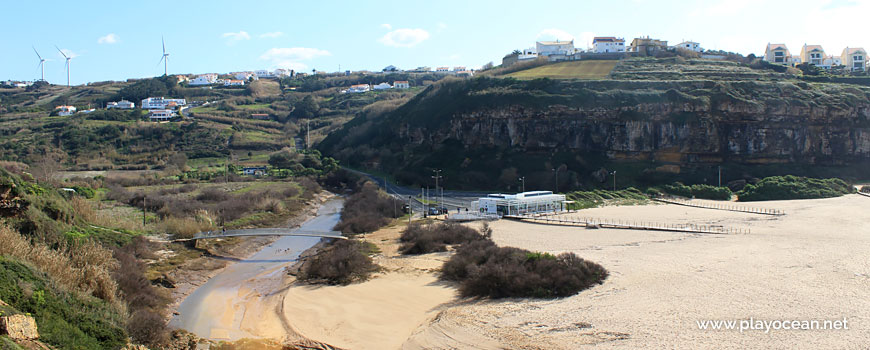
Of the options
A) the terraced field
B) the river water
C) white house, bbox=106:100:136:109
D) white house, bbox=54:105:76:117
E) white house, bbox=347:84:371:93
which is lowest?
the river water

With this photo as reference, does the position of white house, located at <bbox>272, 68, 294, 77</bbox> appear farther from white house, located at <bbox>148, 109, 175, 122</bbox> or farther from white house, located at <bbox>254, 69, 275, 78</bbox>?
white house, located at <bbox>148, 109, 175, 122</bbox>

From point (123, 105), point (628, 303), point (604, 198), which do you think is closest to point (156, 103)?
point (123, 105)

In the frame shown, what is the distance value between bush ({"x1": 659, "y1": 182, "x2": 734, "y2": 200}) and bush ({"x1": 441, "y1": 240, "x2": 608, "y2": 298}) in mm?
33819

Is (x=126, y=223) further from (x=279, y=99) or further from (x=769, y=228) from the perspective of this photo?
(x=279, y=99)

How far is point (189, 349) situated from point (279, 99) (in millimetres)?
123044

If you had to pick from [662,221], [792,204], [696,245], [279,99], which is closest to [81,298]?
[696,245]

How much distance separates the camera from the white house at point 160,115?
106988 mm

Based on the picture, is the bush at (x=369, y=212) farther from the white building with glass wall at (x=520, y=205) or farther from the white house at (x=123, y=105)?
the white house at (x=123, y=105)

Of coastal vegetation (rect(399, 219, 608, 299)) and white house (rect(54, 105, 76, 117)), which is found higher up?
white house (rect(54, 105, 76, 117))

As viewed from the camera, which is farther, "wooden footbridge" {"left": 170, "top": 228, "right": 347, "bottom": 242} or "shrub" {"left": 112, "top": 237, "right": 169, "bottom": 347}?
"wooden footbridge" {"left": 170, "top": 228, "right": 347, "bottom": 242}

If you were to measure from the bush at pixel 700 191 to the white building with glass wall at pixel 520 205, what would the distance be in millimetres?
14133

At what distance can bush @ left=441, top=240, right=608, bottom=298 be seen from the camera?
21.8 meters

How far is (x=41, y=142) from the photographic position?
85625mm
